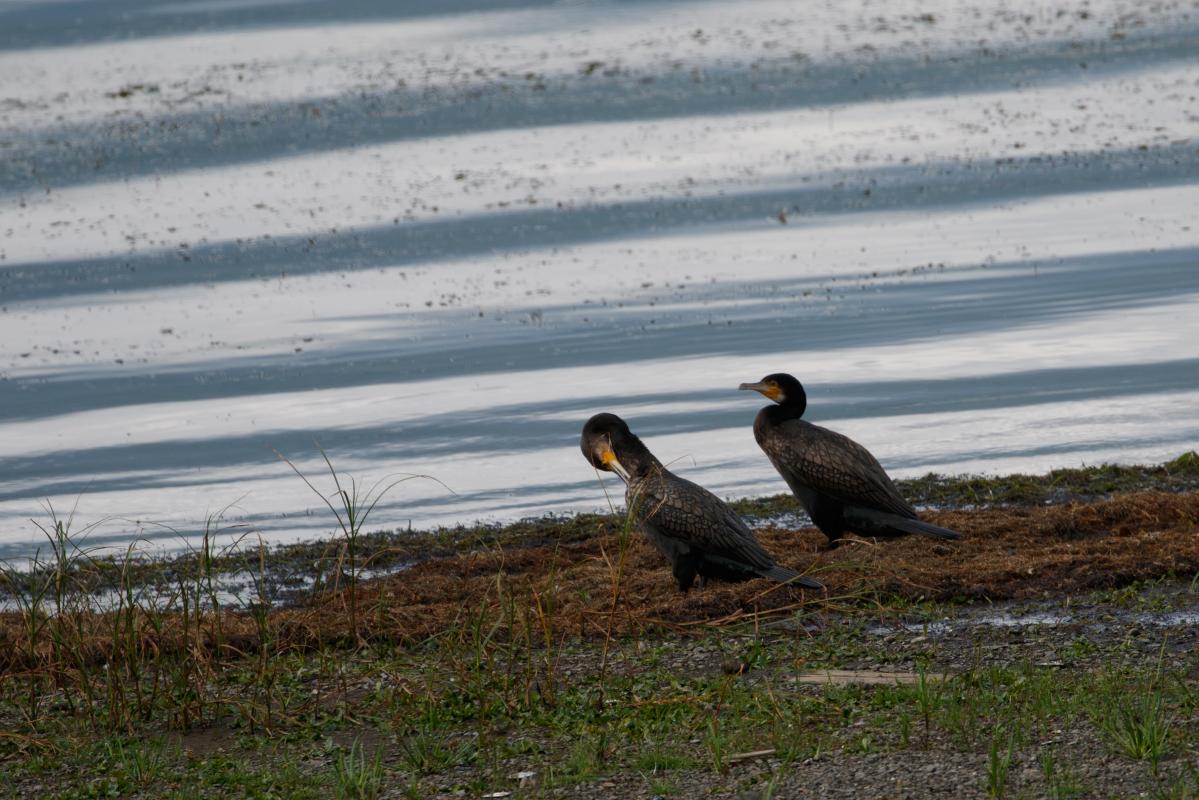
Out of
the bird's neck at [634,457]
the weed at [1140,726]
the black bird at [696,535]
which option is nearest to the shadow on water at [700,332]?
the bird's neck at [634,457]

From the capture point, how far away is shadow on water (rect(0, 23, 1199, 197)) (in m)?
24.6

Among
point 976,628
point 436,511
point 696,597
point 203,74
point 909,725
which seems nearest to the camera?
point 909,725

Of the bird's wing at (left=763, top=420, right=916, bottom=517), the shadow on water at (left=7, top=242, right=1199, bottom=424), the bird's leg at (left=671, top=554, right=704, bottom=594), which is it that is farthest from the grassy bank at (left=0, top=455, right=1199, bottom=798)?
the shadow on water at (left=7, top=242, right=1199, bottom=424)

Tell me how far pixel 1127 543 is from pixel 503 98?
19.0 metres

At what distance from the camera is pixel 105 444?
13.3 m

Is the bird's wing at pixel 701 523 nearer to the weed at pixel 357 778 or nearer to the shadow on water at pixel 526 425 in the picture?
the weed at pixel 357 778

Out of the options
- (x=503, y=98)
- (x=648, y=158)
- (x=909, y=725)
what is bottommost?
(x=909, y=725)

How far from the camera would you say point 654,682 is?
6.89 meters

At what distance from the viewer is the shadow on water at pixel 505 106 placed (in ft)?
80.8

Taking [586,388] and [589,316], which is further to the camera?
[589,316]

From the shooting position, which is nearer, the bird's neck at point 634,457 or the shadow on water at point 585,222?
the bird's neck at point 634,457

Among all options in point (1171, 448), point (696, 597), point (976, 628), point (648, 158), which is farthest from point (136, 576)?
point (648, 158)

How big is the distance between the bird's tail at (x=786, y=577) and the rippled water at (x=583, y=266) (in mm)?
3140

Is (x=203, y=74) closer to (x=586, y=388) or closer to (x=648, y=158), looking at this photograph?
(x=648, y=158)
